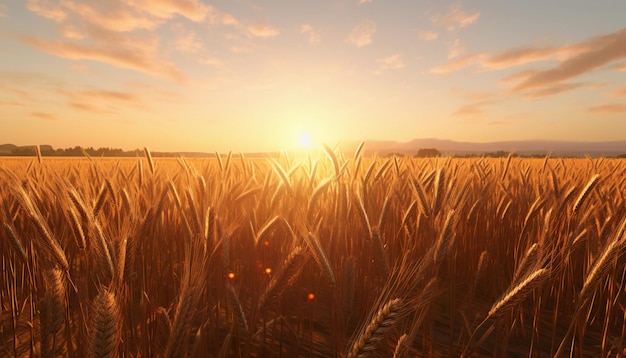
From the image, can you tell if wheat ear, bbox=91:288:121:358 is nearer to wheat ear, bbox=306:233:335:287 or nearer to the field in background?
the field in background

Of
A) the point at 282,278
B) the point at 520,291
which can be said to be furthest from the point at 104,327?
the point at 520,291

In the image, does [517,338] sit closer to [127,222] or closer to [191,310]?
[191,310]

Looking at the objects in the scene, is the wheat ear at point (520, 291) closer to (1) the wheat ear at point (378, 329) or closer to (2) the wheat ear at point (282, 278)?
(1) the wheat ear at point (378, 329)

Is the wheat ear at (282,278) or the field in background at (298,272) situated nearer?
the field in background at (298,272)

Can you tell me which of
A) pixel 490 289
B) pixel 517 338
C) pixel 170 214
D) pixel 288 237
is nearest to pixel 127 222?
pixel 288 237

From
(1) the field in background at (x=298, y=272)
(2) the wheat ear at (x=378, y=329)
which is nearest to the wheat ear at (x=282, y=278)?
(1) the field in background at (x=298, y=272)

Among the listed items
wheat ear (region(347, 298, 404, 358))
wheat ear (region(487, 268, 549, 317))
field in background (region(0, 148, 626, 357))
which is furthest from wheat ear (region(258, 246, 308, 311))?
wheat ear (region(487, 268, 549, 317))

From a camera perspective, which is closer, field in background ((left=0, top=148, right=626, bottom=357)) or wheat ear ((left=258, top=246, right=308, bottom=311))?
field in background ((left=0, top=148, right=626, bottom=357))

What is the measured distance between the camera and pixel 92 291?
2.17m

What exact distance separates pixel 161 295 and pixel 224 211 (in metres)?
0.58

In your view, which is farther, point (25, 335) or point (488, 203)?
point (488, 203)

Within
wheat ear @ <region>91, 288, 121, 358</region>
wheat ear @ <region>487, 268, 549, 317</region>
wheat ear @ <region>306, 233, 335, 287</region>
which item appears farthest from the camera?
wheat ear @ <region>306, 233, 335, 287</region>

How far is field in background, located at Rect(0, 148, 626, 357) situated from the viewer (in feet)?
3.59

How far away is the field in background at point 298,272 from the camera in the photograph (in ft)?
3.59
